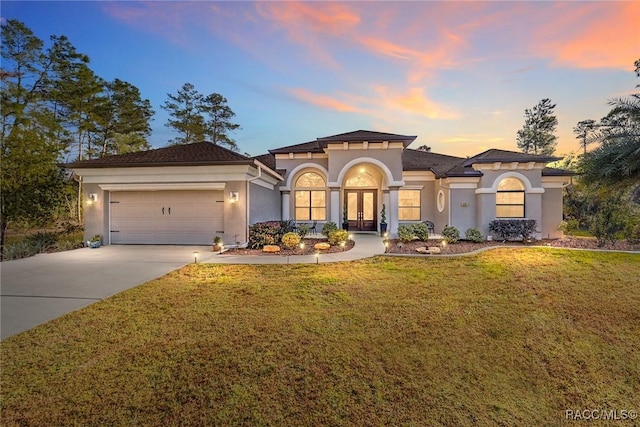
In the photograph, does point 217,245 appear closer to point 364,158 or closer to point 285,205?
point 285,205

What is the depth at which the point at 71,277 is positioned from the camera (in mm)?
6590

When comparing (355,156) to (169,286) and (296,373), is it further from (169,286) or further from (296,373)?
(296,373)

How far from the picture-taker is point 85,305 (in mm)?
4840

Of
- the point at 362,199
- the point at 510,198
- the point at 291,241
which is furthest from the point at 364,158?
the point at 510,198

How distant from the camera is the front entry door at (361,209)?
49.1 ft

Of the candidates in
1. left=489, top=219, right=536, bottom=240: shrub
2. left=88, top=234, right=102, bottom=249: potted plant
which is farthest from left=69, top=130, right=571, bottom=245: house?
left=489, top=219, right=536, bottom=240: shrub

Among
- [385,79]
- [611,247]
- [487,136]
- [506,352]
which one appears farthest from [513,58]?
[506,352]

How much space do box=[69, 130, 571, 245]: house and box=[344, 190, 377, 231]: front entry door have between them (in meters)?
0.06

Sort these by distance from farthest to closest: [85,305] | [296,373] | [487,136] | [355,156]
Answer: [487,136], [355,156], [85,305], [296,373]

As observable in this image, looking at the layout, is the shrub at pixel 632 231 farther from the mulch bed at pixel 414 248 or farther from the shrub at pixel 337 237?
the shrub at pixel 337 237

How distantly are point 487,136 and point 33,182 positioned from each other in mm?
27793

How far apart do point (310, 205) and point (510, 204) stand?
1005 centimetres

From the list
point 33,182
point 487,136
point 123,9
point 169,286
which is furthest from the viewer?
point 487,136

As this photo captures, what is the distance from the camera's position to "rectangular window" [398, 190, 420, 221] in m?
15.1
